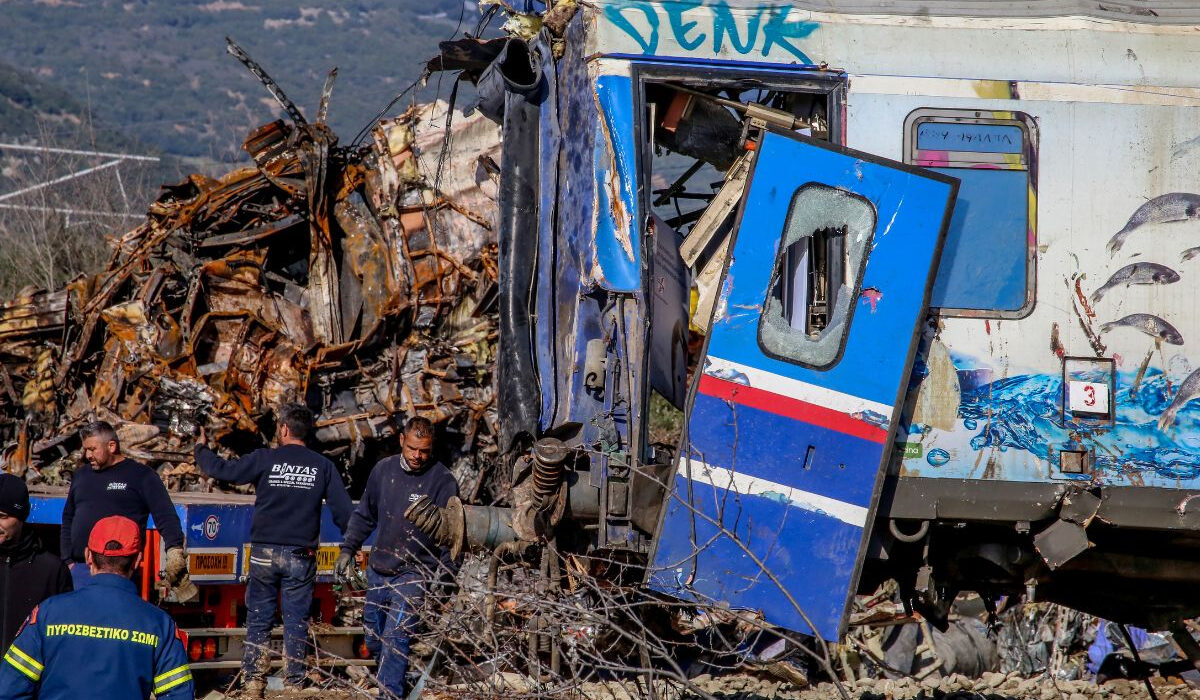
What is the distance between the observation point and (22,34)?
114 m

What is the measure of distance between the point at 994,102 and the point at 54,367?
32.2ft

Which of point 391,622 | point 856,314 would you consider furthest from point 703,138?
point 391,622

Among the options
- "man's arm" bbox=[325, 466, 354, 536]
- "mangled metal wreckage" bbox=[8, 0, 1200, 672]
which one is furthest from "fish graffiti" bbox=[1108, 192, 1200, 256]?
"man's arm" bbox=[325, 466, 354, 536]

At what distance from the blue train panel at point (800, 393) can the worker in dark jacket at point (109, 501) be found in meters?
3.22

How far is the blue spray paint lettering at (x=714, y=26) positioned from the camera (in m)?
6.12

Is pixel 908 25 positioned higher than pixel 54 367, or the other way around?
pixel 908 25

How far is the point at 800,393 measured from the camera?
232 inches

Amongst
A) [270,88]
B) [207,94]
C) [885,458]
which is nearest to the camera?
[885,458]

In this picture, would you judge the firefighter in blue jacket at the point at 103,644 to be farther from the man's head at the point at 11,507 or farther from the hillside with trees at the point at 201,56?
the hillside with trees at the point at 201,56

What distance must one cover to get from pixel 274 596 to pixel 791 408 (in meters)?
3.56

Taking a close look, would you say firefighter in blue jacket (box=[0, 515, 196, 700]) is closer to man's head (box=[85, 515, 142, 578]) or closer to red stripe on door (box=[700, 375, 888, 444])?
man's head (box=[85, 515, 142, 578])

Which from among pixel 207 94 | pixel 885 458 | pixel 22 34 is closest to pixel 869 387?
pixel 885 458

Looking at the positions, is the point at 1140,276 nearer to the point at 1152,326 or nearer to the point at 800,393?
the point at 1152,326

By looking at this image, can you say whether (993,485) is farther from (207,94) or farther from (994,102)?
(207,94)
